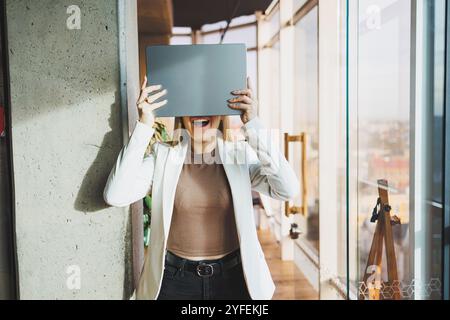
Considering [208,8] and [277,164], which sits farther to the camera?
[208,8]

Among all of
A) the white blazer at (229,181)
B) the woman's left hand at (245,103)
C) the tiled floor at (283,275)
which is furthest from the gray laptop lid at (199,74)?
the tiled floor at (283,275)

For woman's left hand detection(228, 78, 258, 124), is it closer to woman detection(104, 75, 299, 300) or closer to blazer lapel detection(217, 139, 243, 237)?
woman detection(104, 75, 299, 300)

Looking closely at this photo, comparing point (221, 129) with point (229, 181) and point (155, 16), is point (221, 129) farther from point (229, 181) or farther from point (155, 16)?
point (155, 16)

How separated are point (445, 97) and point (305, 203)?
2.11 feet

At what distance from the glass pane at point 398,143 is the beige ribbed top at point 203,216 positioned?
0.43 metres

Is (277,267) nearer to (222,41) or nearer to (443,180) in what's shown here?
(443,180)

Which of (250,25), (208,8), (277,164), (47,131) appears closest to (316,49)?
(250,25)

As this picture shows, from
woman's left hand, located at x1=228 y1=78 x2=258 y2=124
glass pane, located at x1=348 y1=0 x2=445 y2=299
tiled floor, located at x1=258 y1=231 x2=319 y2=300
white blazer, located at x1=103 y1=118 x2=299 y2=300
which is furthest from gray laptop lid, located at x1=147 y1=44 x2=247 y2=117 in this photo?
tiled floor, located at x1=258 y1=231 x2=319 y2=300

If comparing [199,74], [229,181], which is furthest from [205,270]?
[199,74]

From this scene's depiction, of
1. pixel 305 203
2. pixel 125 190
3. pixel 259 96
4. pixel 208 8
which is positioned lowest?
pixel 305 203

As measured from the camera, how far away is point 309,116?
170 centimetres

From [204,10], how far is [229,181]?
54cm

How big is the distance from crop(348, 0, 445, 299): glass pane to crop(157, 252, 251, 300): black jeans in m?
0.43
